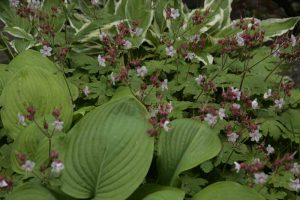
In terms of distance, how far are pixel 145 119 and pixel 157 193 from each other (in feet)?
1.11

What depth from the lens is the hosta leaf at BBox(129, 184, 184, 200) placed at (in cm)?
223

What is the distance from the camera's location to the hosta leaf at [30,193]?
7.29ft

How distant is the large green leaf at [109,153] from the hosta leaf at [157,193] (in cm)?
10

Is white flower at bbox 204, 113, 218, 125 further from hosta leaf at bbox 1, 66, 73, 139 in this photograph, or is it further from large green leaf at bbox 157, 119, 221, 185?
hosta leaf at bbox 1, 66, 73, 139

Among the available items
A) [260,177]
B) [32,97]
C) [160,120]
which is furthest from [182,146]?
[32,97]

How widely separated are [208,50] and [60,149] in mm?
1606

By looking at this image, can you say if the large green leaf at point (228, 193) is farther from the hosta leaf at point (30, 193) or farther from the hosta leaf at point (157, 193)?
the hosta leaf at point (30, 193)

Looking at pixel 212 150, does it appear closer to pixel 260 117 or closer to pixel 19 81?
pixel 260 117

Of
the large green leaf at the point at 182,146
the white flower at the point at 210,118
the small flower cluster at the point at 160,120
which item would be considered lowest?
the large green leaf at the point at 182,146

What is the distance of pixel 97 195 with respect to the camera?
2.29 metres

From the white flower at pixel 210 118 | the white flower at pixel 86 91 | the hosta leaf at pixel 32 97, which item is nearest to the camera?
the white flower at pixel 210 118

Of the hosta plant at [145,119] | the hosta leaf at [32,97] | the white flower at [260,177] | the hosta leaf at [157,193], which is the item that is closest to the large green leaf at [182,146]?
the hosta plant at [145,119]

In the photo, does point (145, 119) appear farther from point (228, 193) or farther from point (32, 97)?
point (32, 97)

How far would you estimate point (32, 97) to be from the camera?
2727 mm
